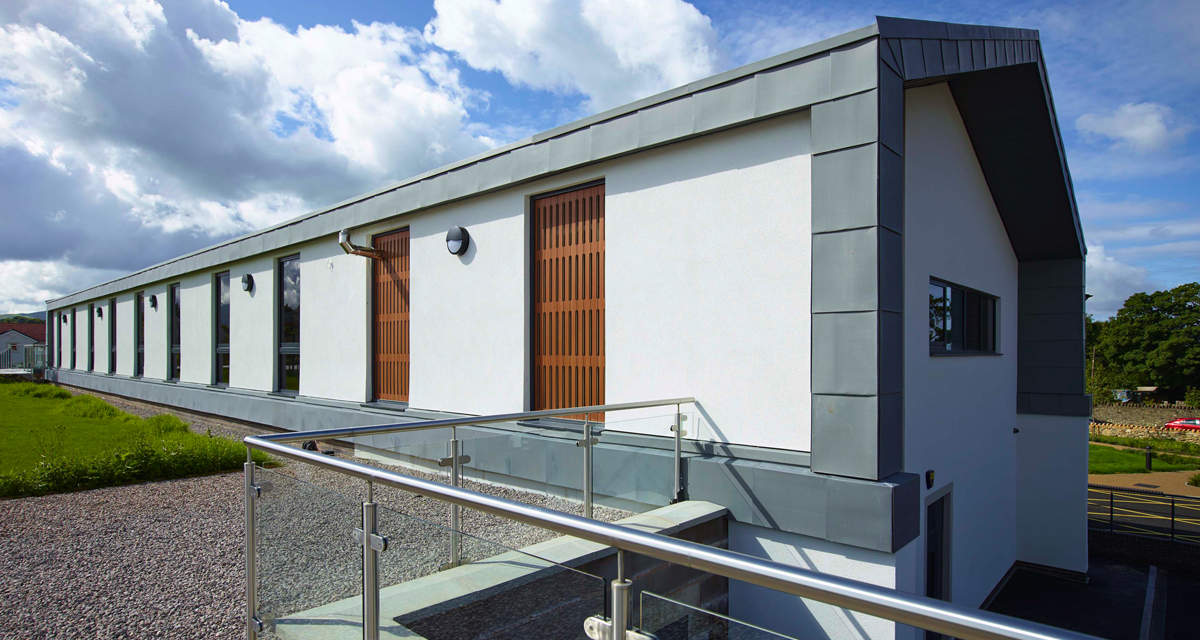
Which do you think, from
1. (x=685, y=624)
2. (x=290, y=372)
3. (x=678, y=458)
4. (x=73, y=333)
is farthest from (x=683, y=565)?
(x=73, y=333)

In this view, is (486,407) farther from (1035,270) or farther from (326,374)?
(1035,270)

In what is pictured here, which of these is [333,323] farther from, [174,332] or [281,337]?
[174,332]

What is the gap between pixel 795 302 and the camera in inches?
202

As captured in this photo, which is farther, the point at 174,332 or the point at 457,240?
the point at 174,332

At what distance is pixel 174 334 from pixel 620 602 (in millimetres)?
21194

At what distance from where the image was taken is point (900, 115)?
4.99 meters

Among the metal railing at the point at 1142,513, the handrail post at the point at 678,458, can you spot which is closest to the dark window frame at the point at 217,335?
the handrail post at the point at 678,458

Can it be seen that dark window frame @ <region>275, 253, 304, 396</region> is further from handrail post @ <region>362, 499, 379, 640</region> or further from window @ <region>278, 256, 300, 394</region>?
handrail post @ <region>362, 499, 379, 640</region>

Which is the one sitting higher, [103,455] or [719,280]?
[719,280]

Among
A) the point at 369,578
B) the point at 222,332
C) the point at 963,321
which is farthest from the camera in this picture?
the point at 222,332

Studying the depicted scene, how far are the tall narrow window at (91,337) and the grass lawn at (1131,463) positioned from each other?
44.3 m

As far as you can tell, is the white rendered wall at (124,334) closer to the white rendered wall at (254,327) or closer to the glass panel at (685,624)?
the white rendered wall at (254,327)

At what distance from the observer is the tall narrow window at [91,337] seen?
25.6m

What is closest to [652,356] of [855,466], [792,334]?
[792,334]
